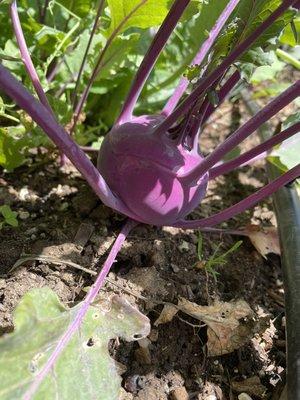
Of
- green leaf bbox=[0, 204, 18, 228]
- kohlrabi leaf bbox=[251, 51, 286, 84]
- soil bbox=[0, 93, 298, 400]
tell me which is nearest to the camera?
soil bbox=[0, 93, 298, 400]

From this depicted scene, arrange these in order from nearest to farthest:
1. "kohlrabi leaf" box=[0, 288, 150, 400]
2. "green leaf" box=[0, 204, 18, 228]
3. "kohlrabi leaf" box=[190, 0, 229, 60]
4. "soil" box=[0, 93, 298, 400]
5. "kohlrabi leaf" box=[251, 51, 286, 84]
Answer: "kohlrabi leaf" box=[0, 288, 150, 400], "soil" box=[0, 93, 298, 400], "green leaf" box=[0, 204, 18, 228], "kohlrabi leaf" box=[190, 0, 229, 60], "kohlrabi leaf" box=[251, 51, 286, 84]

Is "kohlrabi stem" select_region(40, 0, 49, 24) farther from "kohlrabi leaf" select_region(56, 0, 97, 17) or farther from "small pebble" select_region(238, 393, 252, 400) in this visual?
"small pebble" select_region(238, 393, 252, 400)

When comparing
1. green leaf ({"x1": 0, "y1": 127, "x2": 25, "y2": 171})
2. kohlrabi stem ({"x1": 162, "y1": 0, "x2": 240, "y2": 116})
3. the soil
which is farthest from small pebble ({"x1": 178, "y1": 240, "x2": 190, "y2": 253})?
green leaf ({"x1": 0, "y1": 127, "x2": 25, "y2": 171})

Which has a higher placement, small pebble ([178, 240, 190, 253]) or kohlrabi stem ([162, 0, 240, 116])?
→ kohlrabi stem ([162, 0, 240, 116])

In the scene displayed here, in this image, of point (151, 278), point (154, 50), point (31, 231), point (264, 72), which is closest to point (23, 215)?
point (31, 231)

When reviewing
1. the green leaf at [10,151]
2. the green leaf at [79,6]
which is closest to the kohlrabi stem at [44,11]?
the green leaf at [79,6]

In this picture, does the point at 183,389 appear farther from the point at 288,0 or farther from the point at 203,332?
the point at 288,0

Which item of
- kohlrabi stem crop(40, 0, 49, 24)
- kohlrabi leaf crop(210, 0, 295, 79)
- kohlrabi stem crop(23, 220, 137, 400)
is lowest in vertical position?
kohlrabi stem crop(23, 220, 137, 400)

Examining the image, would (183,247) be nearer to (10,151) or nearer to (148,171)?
(148,171)
